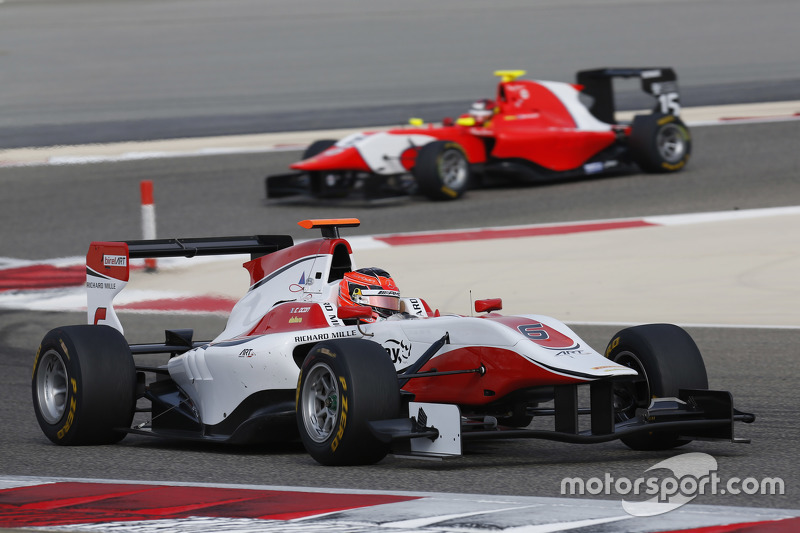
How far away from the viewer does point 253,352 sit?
835 cm

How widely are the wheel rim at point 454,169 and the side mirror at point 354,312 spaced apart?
11.1 m

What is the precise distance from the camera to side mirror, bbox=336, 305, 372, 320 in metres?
8.30

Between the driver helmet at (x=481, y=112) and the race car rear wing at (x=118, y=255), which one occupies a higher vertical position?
the driver helmet at (x=481, y=112)

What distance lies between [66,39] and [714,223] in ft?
96.6

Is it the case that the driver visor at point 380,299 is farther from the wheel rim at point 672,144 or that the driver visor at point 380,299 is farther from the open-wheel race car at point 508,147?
the wheel rim at point 672,144

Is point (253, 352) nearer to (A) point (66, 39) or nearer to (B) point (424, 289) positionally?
(B) point (424, 289)

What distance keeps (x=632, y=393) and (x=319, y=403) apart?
1.80 metres

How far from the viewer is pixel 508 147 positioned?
20141mm

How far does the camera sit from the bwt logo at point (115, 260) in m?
9.39

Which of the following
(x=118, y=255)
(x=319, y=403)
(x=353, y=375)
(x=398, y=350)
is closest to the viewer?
(x=353, y=375)

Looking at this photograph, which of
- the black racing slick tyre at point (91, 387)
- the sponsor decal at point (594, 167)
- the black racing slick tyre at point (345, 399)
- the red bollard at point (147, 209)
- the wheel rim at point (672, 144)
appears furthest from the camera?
A: the wheel rim at point (672, 144)

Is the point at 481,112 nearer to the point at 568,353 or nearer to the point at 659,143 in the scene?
the point at 659,143

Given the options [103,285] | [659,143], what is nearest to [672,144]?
[659,143]

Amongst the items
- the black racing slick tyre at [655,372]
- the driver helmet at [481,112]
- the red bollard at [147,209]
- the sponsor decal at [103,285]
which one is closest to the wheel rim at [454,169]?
the driver helmet at [481,112]
